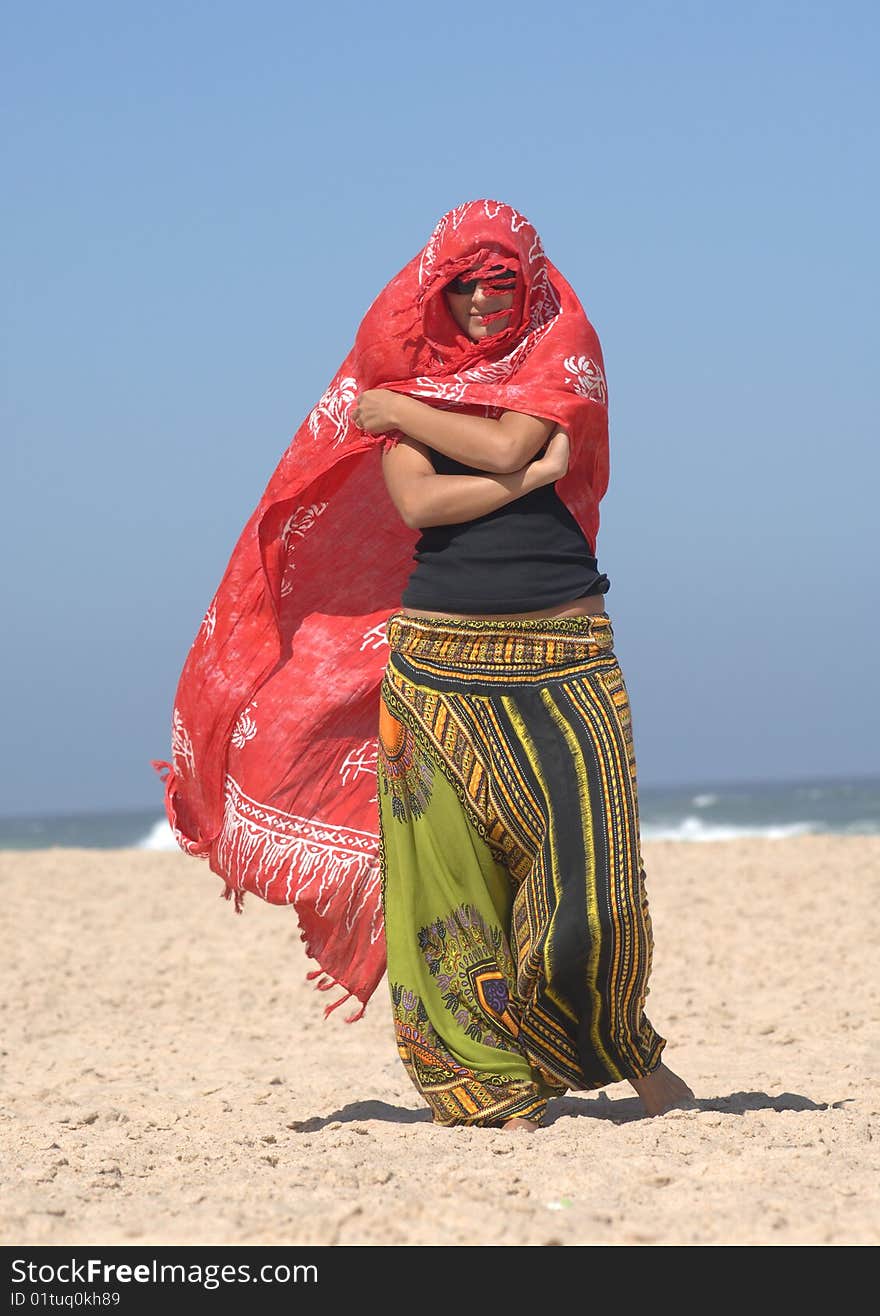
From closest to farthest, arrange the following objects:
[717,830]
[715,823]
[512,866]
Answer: [512,866], [717,830], [715,823]

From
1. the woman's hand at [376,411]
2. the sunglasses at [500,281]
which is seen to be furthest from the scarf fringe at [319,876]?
the sunglasses at [500,281]

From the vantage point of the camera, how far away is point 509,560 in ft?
12.9

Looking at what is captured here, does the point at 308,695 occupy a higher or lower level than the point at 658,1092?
higher

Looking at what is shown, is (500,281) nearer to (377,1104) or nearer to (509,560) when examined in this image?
(509,560)

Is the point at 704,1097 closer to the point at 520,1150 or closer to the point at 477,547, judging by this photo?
the point at 520,1150

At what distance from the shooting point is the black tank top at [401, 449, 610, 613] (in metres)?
3.92

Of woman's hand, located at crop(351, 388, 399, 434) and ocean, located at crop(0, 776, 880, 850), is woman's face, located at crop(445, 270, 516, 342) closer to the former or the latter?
woman's hand, located at crop(351, 388, 399, 434)

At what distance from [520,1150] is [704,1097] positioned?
142 cm

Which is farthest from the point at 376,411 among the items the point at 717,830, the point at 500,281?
the point at 717,830

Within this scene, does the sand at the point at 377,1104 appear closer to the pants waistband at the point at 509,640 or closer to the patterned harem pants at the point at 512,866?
the patterned harem pants at the point at 512,866

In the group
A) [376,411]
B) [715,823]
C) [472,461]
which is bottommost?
[715,823]

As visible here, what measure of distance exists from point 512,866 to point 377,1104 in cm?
138

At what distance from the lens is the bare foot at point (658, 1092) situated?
4055 millimetres

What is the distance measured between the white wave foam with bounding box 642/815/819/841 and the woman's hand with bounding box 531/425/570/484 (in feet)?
90.2
